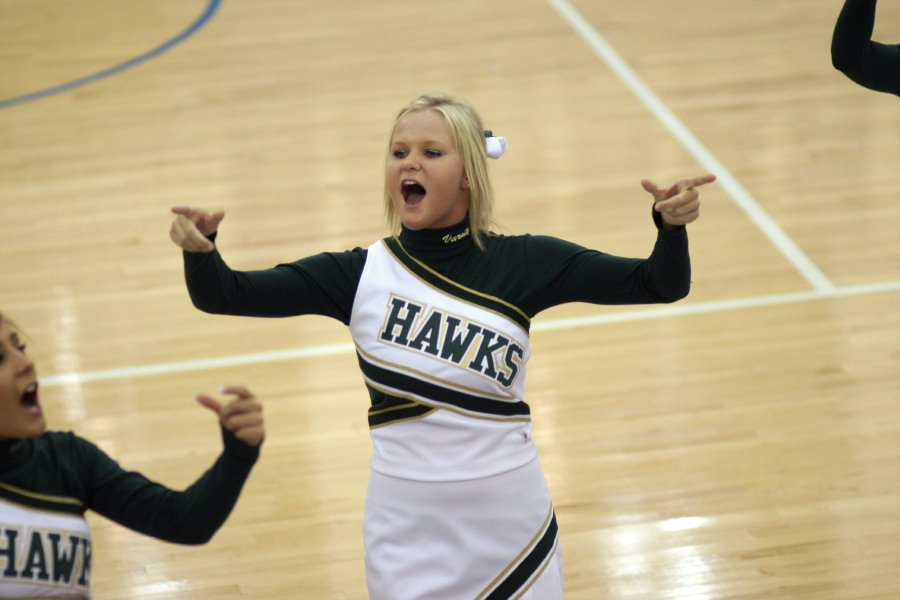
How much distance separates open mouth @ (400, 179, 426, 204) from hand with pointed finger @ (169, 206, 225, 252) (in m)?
0.41

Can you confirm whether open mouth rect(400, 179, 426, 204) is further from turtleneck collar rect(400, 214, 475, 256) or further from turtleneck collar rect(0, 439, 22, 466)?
turtleneck collar rect(0, 439, 22, 466)

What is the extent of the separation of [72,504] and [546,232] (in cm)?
449

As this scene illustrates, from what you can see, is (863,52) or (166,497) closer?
(166,497)

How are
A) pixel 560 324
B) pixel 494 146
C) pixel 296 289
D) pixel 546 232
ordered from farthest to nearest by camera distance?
pixel 546 232, pixel 560 324, pixel 494 146, pixel 296 289

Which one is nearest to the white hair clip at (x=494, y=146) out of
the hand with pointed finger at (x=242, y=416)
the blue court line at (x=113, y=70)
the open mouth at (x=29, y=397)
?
the hand with pointed finger at (x=242, y=416)

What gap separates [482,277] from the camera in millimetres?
2816

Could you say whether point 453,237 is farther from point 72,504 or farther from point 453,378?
point 72,504

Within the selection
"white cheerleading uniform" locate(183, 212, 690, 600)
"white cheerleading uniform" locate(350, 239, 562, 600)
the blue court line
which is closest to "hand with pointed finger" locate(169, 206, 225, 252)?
"white cheerleading uniform" locate(183, 212, 690, 600)

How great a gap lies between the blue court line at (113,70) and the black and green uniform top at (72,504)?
22.1ft

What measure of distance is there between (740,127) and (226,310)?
543cm

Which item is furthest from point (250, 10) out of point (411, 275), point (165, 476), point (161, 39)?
point (411, 275)

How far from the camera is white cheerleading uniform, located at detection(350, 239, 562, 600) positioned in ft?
8.97

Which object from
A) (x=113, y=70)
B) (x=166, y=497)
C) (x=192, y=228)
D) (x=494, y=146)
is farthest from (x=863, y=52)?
(x=113, y=70)

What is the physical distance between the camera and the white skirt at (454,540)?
273 cm
